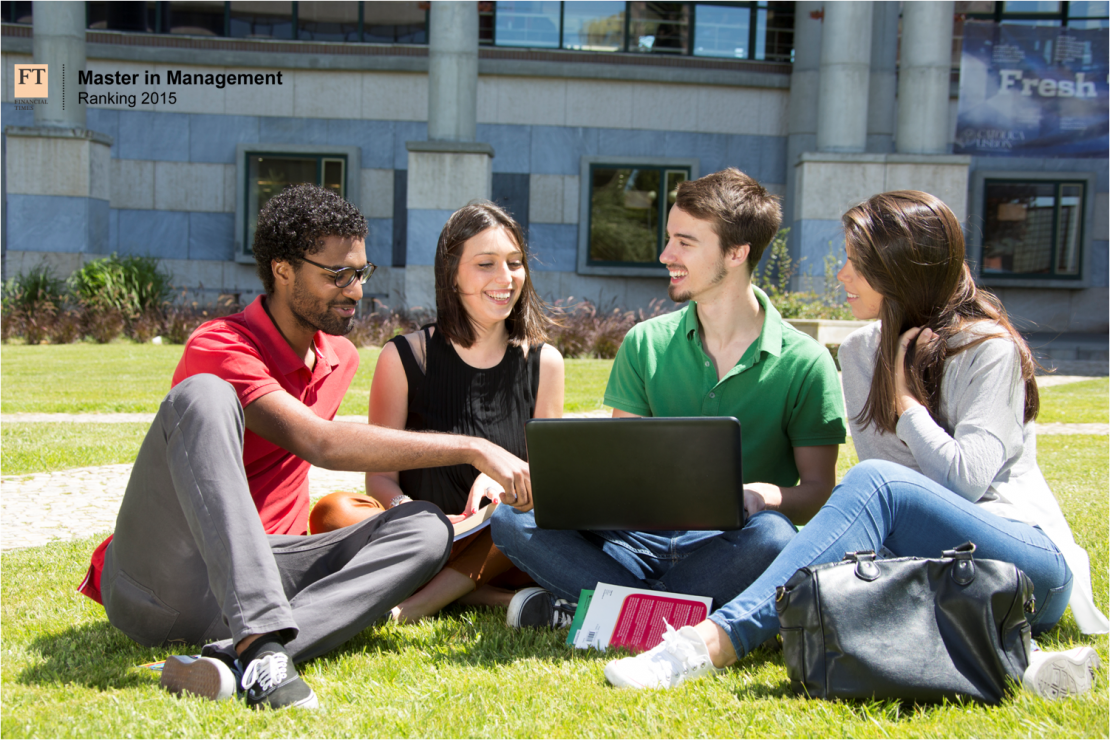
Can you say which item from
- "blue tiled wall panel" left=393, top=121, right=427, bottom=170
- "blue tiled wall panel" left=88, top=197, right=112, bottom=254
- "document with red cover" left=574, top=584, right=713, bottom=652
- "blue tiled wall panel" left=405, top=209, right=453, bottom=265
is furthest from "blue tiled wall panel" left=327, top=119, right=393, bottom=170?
"document with red cover" left=574, top=584, right=713, bottom=652

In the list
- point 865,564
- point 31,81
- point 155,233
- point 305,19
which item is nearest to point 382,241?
point 155,233

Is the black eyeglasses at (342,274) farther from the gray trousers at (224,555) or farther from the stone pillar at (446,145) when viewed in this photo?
the stone pillar at (446,145)

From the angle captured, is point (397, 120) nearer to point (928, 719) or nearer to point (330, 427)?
point (330, 427)

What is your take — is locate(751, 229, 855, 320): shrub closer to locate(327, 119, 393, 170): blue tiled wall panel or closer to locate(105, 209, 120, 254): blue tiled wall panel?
locate(327, 119, 393, 170): blue tiled wall panel

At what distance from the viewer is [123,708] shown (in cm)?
245

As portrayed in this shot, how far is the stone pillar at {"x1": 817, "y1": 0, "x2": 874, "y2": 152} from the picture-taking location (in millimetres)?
14141

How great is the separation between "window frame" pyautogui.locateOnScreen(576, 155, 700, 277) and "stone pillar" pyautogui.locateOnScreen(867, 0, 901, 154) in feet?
10.1

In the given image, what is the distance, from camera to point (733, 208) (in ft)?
11.6

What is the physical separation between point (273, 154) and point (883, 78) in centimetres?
1073

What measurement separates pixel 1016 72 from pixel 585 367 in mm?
9729

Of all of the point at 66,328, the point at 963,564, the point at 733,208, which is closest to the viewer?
the point at 963,564

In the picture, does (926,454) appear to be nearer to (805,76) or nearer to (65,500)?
(65,500)

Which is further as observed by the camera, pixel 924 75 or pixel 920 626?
pixel 924 75

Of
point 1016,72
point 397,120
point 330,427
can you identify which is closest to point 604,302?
point 397,120
